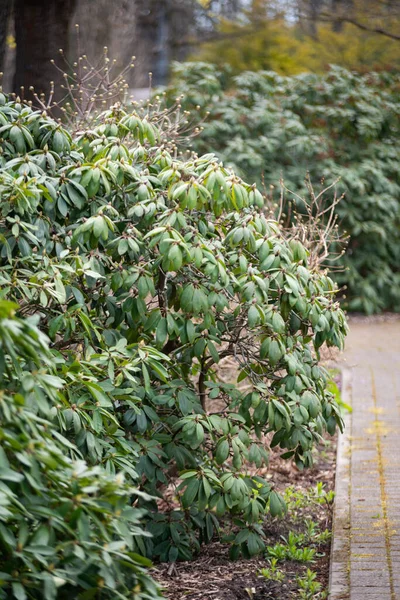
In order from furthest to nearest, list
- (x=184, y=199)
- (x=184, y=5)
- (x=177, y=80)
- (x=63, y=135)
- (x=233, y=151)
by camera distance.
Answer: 1. (x=184, y=5)
2. (x=177, y=80)
3. (x=233, y=151)
4. (x=63, y=135)
5. (x=184, y=199)

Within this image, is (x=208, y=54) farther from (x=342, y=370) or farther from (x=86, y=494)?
(x=86, y=494)

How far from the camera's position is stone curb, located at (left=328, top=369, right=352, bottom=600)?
3.93 m

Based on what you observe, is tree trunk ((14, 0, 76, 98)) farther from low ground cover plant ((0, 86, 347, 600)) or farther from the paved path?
the paved path

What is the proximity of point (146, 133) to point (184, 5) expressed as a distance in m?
19.2

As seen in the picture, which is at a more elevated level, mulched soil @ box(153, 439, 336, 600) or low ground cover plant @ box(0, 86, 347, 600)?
low ground cover plant @ box(0, 86, 347, 600)

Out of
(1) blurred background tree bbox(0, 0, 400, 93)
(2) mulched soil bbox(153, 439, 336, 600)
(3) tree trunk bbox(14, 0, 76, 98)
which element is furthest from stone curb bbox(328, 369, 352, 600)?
(1) blurred background tree bbox(0, 0, 400, 93)

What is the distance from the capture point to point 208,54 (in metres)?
20.4

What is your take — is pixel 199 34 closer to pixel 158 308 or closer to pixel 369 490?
pixel 369 490

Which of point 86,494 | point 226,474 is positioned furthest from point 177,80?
point 86,494

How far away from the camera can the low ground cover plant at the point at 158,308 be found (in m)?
3.77

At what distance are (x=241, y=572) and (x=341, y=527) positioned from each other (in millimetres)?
718

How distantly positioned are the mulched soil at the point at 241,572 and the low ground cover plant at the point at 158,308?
10 cm

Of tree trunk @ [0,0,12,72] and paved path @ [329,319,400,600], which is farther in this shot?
tree trunk @ [0,0,12,72]

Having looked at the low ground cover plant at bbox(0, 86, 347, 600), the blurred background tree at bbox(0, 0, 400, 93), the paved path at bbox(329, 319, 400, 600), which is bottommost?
the paved path at bbox(329, 319, 400, 600)
